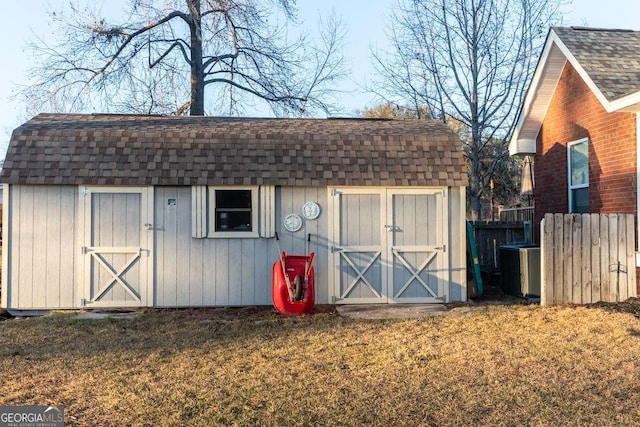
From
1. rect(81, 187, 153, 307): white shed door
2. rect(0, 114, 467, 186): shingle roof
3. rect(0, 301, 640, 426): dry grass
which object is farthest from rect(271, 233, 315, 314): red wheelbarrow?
rect(81, 187, 153, 307): white shed door

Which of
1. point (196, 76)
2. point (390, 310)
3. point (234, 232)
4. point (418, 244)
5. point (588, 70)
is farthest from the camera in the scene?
point (196, 76)

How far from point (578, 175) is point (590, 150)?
73cm

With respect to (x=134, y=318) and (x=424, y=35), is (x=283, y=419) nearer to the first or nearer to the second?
(x=134, y=318)

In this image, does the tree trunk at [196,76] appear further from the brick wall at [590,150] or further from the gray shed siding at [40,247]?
the brick wall at [590,150]

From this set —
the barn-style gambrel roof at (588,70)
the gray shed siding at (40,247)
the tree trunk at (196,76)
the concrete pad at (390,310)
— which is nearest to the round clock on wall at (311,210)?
the concrete pad at (390,310)

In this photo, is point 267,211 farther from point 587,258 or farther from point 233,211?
point 587,258

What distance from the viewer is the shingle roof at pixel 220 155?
8.52 metres

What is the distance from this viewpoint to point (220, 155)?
8.87m

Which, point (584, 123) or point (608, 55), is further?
point (584, 123)

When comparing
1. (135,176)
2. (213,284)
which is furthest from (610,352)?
(135,176)

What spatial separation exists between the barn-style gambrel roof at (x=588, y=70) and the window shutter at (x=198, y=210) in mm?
6637

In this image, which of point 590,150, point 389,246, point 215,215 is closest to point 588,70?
point 590,150

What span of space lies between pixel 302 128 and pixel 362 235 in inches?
90.8

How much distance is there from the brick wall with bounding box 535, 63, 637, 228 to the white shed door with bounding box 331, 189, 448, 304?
9.72 feet
